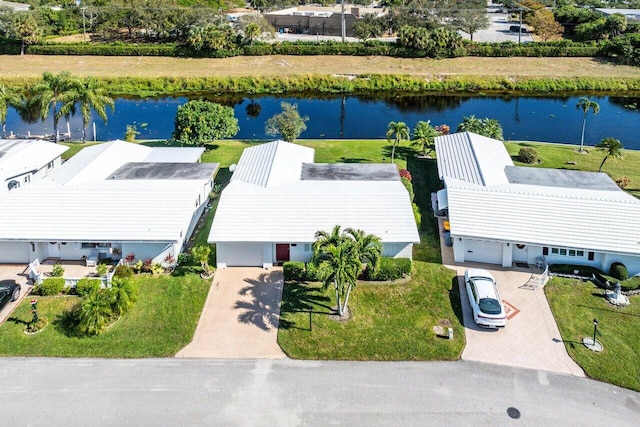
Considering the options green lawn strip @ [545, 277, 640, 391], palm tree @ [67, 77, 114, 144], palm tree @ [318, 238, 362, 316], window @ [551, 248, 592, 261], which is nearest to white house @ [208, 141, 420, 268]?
palm tree @ [318, 238, 362, 316]

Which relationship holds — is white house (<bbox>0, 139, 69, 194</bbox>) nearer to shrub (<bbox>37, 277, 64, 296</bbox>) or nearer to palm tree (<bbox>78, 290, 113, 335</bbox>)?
shrub (<bbox>37, 277, 64, 296</bbox>)

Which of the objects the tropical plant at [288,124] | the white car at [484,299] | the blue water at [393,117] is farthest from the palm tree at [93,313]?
the blue water at [393,117]

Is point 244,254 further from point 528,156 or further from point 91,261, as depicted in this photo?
point 528,156

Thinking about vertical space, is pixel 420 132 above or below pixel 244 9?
below

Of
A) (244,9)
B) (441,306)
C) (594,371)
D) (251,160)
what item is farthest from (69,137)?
(244,9)

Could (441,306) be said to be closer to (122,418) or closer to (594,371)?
(594,371)
